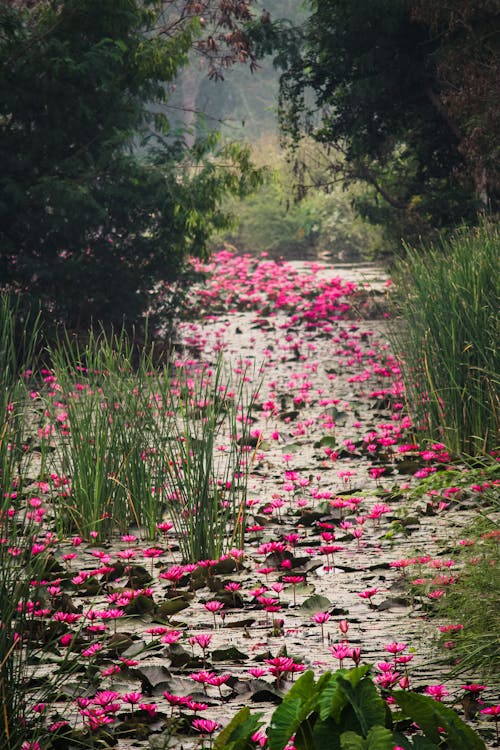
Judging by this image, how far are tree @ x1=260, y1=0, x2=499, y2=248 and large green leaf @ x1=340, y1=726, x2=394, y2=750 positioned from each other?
703cm

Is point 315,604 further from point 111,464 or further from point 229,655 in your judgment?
point 111,464

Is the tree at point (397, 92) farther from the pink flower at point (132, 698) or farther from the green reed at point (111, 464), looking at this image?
the pink flower at point (132, 698)

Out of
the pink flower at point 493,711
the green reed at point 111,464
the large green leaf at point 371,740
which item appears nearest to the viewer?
the large green leaf at point 371,740

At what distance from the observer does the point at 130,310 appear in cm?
845

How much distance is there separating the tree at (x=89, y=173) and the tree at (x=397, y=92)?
62.0 inches

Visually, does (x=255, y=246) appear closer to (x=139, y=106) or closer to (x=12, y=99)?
(x=139, y=106)

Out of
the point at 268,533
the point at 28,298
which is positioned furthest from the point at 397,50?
the point at 268,533

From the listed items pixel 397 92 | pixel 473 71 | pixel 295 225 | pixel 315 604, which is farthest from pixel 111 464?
pixel 295 225

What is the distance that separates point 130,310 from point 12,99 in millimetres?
2038

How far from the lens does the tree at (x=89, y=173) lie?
7.43 metres

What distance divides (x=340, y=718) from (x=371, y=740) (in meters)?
0.13

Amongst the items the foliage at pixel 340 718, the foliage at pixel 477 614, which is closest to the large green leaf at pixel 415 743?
the foliage at pixel 340 718

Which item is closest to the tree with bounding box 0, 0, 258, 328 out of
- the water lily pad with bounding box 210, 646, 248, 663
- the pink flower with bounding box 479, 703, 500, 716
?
the water lily pad with bounding box 210, 646, 248, 663

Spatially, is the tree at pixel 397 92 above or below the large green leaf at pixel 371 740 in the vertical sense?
above
